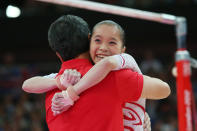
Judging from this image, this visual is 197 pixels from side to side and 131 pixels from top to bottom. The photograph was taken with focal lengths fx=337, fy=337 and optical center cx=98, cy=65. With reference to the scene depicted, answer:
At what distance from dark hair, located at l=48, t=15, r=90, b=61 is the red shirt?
282 millimetres

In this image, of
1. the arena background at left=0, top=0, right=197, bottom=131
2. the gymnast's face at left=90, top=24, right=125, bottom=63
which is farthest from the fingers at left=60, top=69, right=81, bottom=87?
the arena background at left=0, top=0, right=197, bottom=131

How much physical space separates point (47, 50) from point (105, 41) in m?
8.05

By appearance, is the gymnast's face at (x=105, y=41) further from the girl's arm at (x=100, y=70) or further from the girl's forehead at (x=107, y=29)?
the girl's arm at (x=100, y=70)

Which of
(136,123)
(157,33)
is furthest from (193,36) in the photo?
(136,123)

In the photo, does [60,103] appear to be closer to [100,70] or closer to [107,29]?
[100,70]

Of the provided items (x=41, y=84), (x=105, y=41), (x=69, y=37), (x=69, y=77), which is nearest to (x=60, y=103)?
(x=69, y=77)

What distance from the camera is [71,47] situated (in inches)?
84.4

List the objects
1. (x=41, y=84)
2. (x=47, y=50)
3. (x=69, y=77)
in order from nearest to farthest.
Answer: (x=69, y=77)
(x=41, y=84)
(x=47, y=50)

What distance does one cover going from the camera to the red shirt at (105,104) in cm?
200

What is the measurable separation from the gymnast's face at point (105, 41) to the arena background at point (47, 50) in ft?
17.3

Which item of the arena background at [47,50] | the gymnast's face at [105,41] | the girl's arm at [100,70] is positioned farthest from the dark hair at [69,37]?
the arena background at [47,50]

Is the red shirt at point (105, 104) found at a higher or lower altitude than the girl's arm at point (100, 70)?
lower

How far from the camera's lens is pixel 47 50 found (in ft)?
33.4

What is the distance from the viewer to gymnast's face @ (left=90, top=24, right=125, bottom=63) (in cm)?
229
